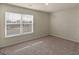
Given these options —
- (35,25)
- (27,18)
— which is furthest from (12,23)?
(35,25)

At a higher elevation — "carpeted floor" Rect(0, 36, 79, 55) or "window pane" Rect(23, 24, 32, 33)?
"window pane" Rect(23, 24, 32, 33)

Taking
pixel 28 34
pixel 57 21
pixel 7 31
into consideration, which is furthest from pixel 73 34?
pixel 7 31

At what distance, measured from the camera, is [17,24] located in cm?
451

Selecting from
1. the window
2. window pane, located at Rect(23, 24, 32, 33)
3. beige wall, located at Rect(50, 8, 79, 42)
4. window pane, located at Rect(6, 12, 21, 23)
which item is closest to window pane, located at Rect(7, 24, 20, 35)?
the window

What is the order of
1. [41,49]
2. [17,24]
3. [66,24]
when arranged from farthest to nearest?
[66,24] → [17,24] → [41,49]

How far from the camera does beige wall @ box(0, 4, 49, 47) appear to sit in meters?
3.68

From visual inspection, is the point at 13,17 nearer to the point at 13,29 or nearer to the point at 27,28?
the point at 13,29

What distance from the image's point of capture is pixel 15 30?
178 inches

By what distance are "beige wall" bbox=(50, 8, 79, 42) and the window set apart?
2.34 metres

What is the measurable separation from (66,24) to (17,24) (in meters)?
3.47

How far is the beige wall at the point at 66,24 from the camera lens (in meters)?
4.86

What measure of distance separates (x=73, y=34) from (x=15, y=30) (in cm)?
382

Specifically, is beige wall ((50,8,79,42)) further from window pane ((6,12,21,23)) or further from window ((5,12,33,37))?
window pane ((6,12,21,23))

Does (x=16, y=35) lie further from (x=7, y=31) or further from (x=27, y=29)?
(x=27, y=29)
